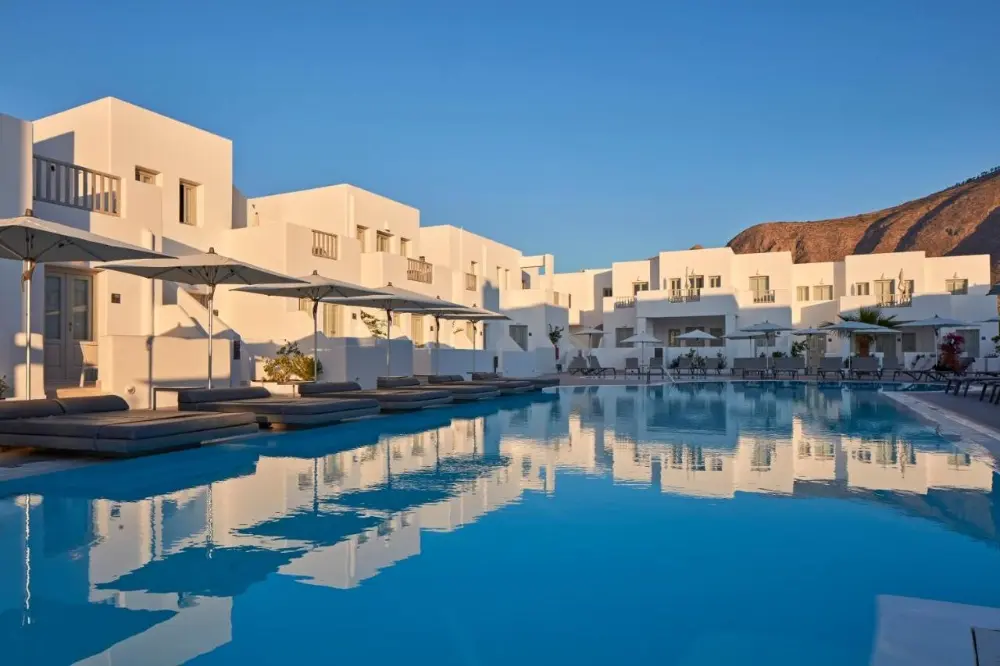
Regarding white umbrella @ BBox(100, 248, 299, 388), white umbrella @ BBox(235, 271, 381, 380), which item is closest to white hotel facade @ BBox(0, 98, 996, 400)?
white umbrella @ BBox(100, 248, 299, 388)

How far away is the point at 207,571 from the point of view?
4570 mm

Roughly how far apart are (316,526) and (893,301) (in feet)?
132

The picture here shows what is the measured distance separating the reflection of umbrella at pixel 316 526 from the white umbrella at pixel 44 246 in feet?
17.6

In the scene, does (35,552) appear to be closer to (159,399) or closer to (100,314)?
(159,399)

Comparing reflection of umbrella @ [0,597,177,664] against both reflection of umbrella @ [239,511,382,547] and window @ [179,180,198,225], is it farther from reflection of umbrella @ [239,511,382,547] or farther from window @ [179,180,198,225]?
window @ [179,180,198,225]

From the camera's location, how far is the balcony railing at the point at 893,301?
3797cm

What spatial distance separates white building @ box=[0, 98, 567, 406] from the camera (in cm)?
1239

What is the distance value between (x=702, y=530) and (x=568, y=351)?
32.9m

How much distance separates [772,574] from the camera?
184 inches

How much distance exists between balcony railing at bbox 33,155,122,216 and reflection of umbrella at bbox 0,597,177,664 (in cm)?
1202

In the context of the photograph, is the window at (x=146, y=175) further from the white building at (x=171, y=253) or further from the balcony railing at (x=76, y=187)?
the balcony railing at (x=76, y=187)

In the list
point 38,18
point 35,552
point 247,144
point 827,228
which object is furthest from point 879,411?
point 827,228

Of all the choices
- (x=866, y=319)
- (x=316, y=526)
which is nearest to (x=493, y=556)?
(x=316, y=526)

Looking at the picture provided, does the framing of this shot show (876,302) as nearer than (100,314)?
No
